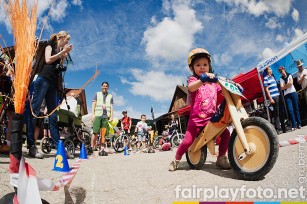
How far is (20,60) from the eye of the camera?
52.6 inches

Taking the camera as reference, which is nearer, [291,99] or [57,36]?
[57,36]

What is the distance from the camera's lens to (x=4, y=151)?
4.54 meters

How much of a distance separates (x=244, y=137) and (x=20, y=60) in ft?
6.22

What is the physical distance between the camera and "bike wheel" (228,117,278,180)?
2148mm

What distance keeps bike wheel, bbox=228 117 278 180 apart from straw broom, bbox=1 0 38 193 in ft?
6.06

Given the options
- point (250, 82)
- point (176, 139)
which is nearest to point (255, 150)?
point (250, 82)

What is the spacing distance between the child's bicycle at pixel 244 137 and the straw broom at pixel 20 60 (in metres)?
1.80

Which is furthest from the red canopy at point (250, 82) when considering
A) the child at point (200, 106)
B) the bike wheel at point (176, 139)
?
the child at point (200, 106)

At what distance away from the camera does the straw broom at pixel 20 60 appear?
127 centimetres

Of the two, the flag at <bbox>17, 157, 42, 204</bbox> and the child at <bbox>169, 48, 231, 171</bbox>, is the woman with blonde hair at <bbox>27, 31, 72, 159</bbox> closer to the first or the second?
the child at <bbox>169, 48, 231, 171</bbox>

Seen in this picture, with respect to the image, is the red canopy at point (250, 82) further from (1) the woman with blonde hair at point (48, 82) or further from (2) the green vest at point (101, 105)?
(1) the woman with blonde hair at point (48, 82)

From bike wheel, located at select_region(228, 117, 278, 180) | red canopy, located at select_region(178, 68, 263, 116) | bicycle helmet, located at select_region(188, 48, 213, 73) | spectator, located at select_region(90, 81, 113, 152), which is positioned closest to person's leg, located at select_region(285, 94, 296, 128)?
red canopy, located at select_region(178, 68, 263, 116)

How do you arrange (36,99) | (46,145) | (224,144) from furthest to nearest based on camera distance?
(46,145)
(36,99)
(224,144)

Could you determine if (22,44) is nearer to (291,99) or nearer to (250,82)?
(291,99)
